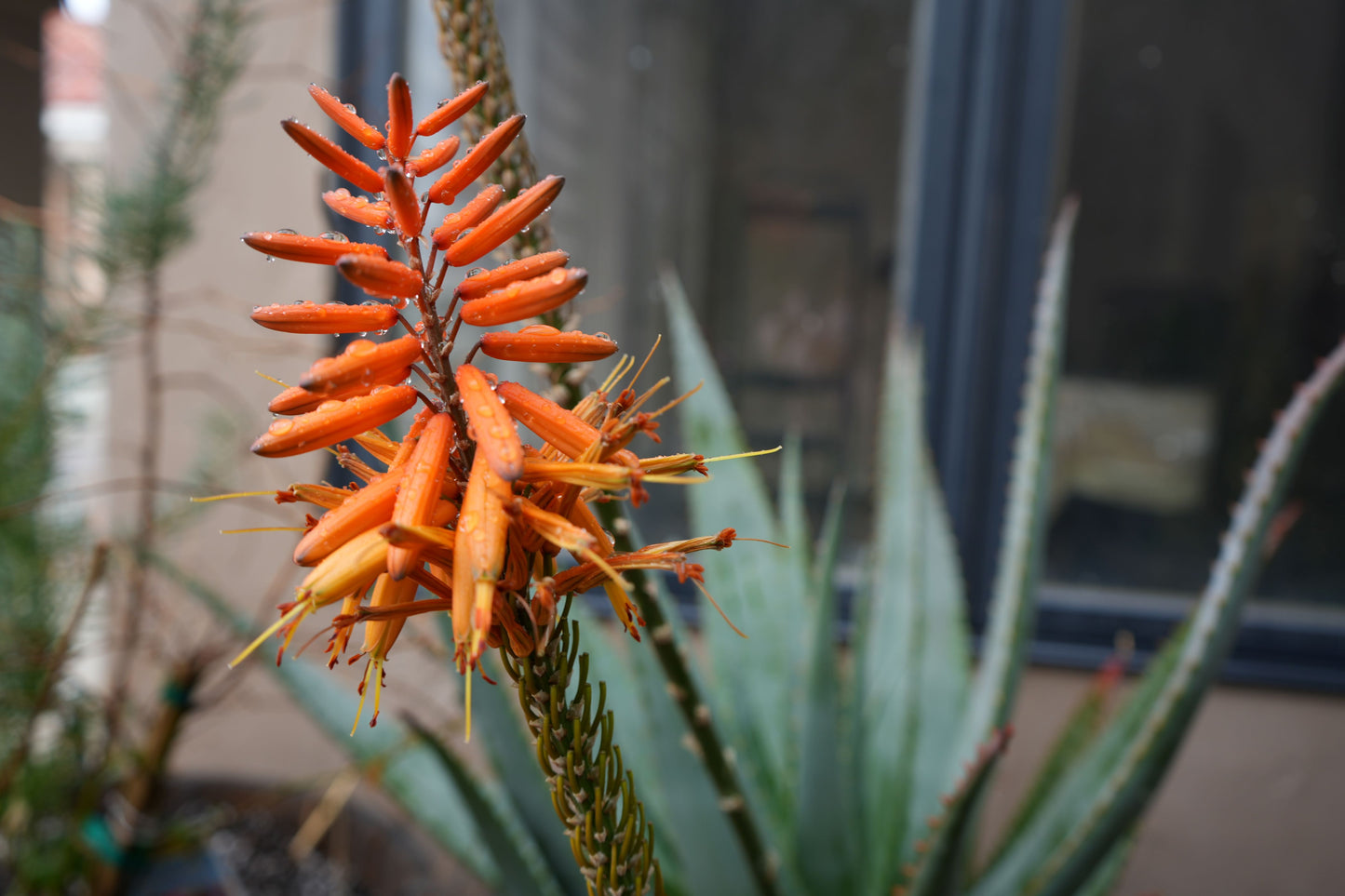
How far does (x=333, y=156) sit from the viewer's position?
216 mm

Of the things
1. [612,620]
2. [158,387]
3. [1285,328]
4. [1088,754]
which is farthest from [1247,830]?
[158,387]

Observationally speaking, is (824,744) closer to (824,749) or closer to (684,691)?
(824,749)

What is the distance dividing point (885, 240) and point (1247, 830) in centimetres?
92

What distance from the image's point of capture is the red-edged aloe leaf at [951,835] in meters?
0.46

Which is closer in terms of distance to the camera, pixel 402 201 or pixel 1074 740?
pixel 402 201

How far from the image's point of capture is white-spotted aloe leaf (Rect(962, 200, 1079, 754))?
2.23ft

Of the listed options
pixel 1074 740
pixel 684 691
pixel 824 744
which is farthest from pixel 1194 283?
pixel 684 691

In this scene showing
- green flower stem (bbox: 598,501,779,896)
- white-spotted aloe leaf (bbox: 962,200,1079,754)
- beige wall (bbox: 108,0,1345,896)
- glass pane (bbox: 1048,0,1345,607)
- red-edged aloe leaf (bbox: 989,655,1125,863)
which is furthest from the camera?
glass pane (bbox: 1048,0,1345,607)

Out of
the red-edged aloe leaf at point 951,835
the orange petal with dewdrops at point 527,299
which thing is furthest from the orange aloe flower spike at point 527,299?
the red-edged aloe leaf at point 951,835

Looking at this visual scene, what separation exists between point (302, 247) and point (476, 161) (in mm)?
50

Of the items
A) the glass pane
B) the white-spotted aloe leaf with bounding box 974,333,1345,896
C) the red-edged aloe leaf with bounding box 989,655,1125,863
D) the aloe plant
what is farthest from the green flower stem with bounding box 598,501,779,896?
the glass pane

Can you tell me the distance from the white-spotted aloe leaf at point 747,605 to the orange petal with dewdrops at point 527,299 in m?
0.47

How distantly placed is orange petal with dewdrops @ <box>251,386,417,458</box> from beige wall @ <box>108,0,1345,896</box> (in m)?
0.85

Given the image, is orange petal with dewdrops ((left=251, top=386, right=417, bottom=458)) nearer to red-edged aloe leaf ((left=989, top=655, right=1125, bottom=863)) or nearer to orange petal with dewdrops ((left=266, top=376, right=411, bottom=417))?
orange petal with dewdrops ((left=266, top=376, right=411, bottom=417))
